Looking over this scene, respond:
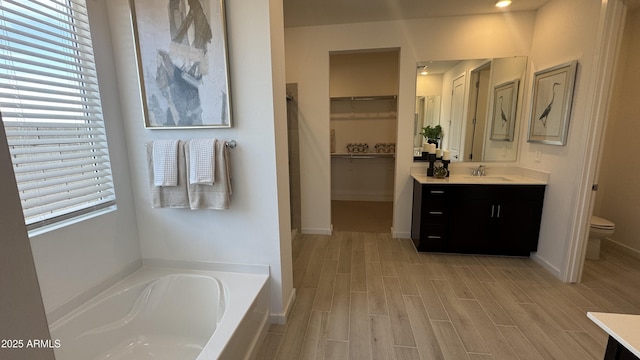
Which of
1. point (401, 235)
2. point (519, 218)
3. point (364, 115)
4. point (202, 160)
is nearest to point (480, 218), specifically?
point (519, 218)

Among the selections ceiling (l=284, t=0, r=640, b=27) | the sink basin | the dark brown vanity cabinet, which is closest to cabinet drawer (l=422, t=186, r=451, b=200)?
the dark brown vanity cabinet

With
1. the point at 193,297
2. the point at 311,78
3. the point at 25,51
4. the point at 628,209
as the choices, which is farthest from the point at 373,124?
the point at 25,51

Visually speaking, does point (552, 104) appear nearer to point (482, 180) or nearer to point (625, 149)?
point (482, 180)

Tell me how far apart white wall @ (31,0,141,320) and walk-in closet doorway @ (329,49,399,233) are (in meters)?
2.99

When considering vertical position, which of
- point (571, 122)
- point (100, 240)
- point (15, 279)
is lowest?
point (100, 240)

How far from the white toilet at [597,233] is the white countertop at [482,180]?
0.65 meters

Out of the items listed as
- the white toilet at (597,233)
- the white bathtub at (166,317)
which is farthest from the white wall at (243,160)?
the white toilet at (597,233)

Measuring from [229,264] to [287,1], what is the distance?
2.47m

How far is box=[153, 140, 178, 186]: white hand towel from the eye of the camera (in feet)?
5.75

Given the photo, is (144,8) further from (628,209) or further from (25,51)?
(628,209)

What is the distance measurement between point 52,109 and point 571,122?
3754 mm

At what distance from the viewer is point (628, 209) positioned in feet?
9.69

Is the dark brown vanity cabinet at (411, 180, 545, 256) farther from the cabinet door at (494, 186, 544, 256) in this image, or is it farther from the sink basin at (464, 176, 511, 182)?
the sink basin at (464, 176, 511, 182)

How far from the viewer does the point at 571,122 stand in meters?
2.37
